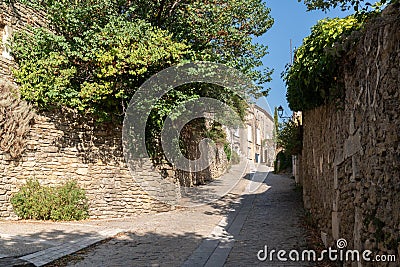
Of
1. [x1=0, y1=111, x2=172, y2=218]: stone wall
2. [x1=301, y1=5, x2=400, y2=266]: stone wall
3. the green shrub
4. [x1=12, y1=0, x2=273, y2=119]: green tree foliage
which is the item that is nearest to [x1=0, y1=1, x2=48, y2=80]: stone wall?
[x1=12, y1=0, x2=273, y2=119]: green tree foliage

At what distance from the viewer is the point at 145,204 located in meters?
9.43

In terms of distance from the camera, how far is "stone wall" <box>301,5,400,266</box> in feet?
8.33

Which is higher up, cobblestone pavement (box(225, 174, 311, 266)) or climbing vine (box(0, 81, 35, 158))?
climbing vine (box(0, 81, 35, 158))

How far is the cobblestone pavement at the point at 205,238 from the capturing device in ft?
16.0

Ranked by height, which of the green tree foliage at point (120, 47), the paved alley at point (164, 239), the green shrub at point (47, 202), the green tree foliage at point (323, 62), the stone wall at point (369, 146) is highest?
the green tree foliage at point (120, 47)

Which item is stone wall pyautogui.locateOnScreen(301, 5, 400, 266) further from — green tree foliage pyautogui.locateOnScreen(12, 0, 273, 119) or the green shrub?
the green shrub

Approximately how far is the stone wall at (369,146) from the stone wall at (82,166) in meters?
5.73

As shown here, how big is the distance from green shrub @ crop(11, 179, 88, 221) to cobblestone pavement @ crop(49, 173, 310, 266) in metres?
1.59

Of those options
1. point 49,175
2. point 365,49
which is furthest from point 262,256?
point 49,175

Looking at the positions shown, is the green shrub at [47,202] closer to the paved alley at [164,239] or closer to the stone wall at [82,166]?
the stone wall at [82,166]

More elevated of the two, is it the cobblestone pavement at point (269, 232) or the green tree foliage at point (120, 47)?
the green tree foliage at point (120, 47)

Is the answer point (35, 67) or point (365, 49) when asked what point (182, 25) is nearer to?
point (35, 67)

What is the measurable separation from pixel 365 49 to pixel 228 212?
6.54 meters

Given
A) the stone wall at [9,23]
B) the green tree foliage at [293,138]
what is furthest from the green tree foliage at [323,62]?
the stone wall at [9,23]
